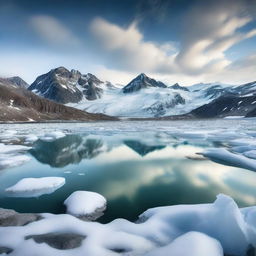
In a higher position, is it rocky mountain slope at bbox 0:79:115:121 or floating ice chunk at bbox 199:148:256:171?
rocky mountain slope at bbox 0:79:115:121

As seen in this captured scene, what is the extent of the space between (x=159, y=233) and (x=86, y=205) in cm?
289

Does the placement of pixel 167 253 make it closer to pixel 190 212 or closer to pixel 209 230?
pixel 209 230

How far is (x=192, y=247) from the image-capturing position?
5047 millimetres

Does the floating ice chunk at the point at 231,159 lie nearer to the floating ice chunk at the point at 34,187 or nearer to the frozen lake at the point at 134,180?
the frozen lake at the point at 134,180

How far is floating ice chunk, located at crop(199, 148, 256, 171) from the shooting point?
47.2 feet

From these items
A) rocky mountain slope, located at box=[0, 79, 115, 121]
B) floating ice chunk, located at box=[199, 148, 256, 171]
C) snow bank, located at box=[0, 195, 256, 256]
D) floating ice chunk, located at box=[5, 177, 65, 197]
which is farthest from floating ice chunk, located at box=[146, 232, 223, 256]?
rocky mountain slope, located at box=[0, 79, 115, 121]

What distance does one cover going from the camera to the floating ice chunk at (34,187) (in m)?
9.79

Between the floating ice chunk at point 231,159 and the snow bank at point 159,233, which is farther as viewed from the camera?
the floating ice chunk at point 231,159

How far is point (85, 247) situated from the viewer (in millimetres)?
5605

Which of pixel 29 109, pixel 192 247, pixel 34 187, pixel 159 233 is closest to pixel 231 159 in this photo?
pixel 159 233

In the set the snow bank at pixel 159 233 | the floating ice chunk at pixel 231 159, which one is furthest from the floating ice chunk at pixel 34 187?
the floating ice chunk at pixel 231 159

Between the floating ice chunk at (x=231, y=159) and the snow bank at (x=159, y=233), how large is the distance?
8.20 m

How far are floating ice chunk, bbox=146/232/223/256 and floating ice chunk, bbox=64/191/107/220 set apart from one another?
3.14 m

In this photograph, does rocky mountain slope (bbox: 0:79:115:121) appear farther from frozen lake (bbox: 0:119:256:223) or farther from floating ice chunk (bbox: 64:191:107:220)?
floating ice chunk (bbox: 64:191:107:220)
